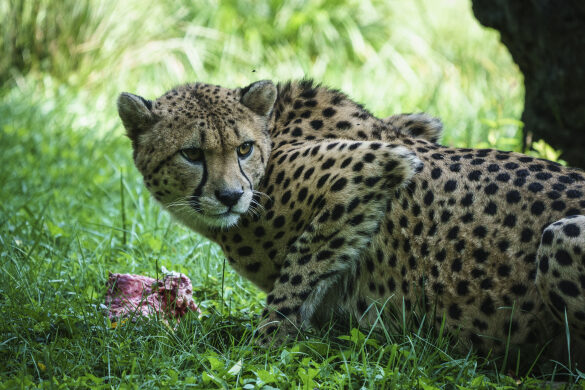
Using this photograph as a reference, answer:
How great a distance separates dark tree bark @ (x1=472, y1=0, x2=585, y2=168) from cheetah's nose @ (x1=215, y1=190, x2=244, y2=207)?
10.2 ft

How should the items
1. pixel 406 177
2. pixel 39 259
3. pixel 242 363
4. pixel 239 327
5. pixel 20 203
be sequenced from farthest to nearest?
pixel 20 203 → pixel 39 259 → pixel 239 327 → pixel 406 177 → pixel 242 363

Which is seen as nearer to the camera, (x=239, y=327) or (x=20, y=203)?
(x=239, y=327)

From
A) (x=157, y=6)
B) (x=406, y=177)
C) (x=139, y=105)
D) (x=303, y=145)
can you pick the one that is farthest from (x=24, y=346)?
(x=157, y=6)

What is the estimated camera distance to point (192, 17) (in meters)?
11.0

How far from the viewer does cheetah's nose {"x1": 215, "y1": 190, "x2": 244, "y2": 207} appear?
11.9 ft

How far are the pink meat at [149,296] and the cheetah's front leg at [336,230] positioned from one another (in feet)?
1.72

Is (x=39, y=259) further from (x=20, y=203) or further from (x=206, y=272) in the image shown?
(x=20, y=203)

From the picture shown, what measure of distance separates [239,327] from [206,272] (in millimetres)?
1046

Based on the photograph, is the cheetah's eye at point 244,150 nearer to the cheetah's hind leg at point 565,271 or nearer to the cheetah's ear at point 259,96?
the cheetah's ear at point 259,96

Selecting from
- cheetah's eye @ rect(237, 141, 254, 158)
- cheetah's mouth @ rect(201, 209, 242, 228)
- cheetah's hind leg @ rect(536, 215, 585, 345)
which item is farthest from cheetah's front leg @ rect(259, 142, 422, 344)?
cheetah's hind leg @ rect(536, 215, 585, 345)

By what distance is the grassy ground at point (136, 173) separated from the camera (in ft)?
10.7

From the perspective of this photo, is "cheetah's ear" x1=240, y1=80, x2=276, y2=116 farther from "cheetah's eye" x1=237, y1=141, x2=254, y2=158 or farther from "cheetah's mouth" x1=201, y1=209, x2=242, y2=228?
"cheetah's mouth" x1=201, y1=209, x2=242, y2=228

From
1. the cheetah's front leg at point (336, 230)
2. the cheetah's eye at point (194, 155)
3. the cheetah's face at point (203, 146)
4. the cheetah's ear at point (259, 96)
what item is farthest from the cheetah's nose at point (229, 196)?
the cheetah's ear at point (259, 96)

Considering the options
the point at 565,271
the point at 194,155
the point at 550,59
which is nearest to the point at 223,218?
the point at 194,155
